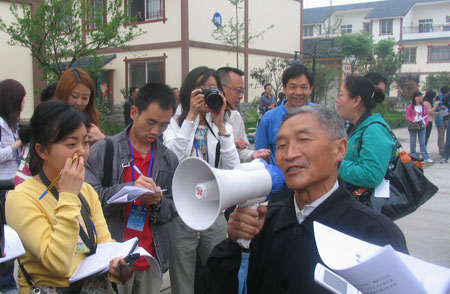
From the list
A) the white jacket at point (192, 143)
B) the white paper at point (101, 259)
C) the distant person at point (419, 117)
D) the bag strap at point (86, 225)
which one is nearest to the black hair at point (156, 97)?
the white jacket at point (192, 143)

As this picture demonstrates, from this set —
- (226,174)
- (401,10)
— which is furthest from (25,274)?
(401,10)

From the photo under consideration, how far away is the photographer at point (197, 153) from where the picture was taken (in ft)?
9.27

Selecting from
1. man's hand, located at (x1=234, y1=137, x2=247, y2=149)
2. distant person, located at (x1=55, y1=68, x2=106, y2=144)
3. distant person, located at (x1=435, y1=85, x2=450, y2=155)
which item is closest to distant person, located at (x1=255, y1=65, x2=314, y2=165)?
man's hand, located at (x1=234, y1=137, x2=247, y2=149)

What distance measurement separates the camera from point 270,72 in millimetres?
17578

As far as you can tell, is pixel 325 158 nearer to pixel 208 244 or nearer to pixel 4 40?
pixel 208 244

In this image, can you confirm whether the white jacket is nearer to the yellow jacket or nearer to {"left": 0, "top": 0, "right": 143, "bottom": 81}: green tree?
the yellow jacket

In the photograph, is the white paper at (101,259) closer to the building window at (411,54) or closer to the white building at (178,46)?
the white building at (178,46)

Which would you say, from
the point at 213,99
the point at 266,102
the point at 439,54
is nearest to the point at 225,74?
the point at 213,99

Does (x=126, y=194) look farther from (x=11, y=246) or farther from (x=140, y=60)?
(x=140, y=60)

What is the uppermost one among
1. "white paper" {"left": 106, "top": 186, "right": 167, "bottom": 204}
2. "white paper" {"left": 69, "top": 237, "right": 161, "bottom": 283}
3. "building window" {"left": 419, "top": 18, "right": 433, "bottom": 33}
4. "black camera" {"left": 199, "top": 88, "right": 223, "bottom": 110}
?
"building window" {"left": 419, "top": 18, "right": 433, "bottom": 33}

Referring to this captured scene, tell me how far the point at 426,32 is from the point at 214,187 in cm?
4825

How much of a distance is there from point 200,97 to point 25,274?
5.05ft

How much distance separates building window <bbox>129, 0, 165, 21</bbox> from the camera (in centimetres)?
1575

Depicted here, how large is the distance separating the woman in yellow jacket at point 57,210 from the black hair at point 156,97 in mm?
570
